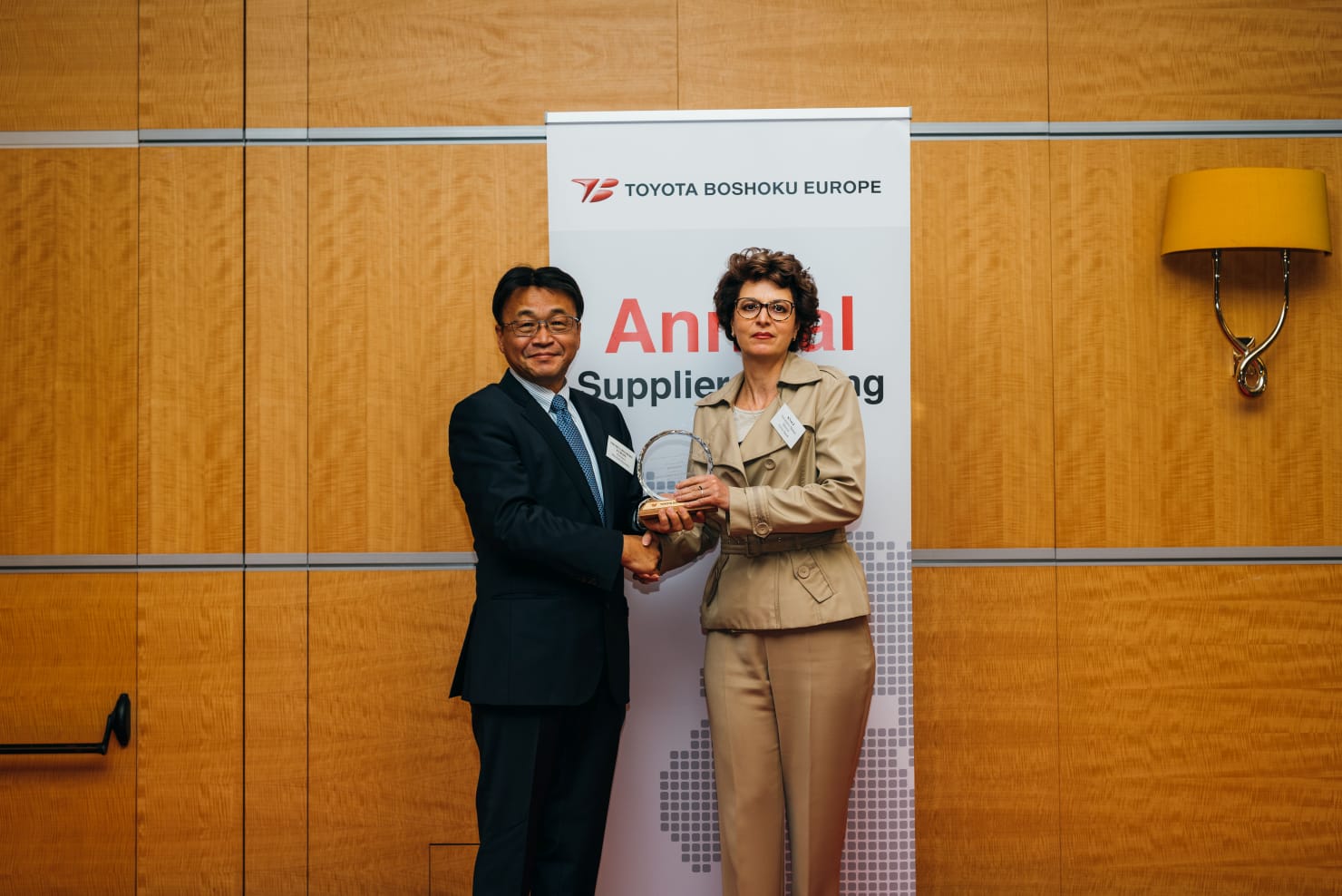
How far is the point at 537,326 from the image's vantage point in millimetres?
2629

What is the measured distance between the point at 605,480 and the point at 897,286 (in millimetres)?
1103

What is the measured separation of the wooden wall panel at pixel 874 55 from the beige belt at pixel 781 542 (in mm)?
1725

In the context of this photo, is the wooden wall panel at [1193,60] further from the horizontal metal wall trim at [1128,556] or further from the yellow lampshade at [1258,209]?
the horizontal metal wall trim at [1128,556]

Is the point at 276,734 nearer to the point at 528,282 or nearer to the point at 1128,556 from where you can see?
the point at 528,282

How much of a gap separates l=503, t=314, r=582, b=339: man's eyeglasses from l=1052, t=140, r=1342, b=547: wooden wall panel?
6.32ft

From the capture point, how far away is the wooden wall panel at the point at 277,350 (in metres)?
3.44

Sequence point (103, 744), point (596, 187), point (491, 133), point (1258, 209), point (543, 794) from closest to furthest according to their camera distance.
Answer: point (543, 794) → point (596, 187) → point (1258, 209) → point (103, 744) → point (491, 133)

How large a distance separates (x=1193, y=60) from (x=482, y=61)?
266 centimetres

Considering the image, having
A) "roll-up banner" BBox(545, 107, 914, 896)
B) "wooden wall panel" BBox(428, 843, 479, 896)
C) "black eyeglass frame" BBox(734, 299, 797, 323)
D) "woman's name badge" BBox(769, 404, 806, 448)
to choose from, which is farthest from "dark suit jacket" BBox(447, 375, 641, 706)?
"wooden wall panel" BBox(428, 843, 479, 896)

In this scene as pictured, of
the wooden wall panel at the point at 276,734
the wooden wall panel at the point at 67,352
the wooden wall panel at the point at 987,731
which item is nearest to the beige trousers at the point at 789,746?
the wooden wall panel at the point at 987,731

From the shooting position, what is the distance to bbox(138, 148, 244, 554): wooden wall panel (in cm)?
345

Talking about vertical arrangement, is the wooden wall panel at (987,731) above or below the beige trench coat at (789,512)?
below

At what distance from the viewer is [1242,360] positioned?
→ 346 centimetres

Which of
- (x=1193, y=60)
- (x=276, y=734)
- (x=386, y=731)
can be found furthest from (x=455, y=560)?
(x=1193, y=60)
